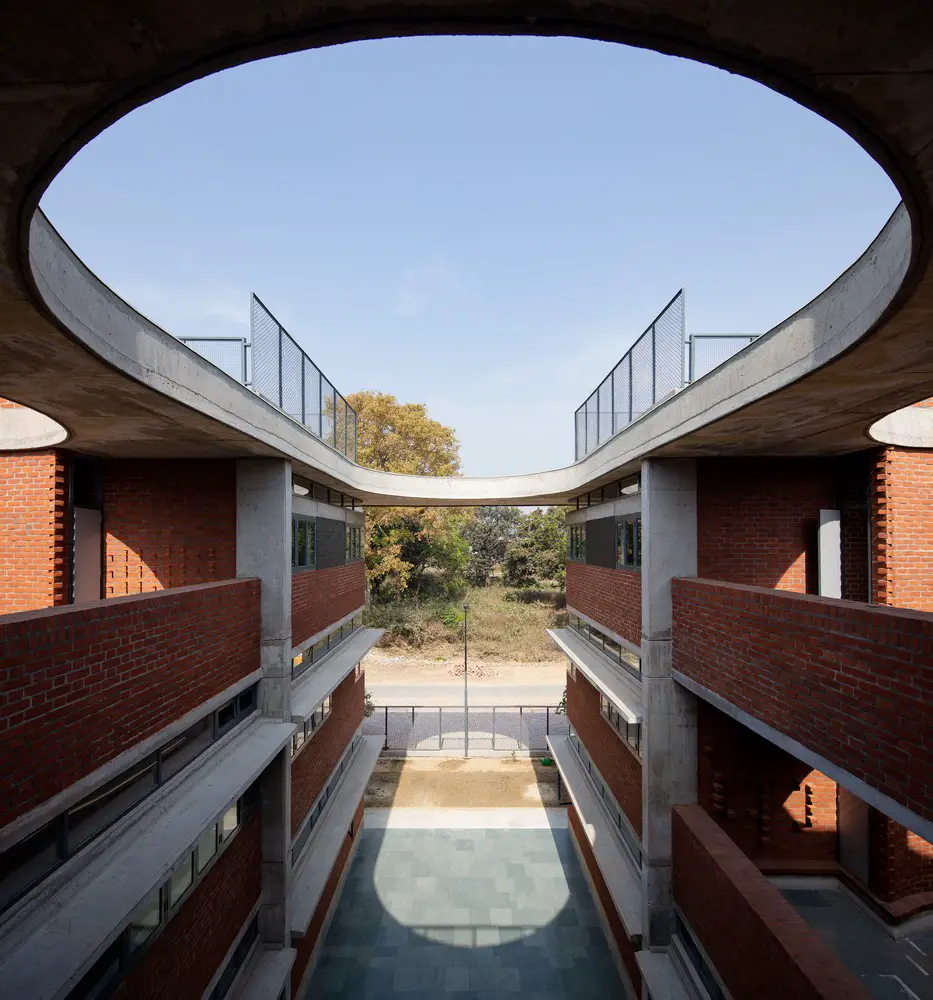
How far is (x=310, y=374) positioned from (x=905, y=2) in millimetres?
9379

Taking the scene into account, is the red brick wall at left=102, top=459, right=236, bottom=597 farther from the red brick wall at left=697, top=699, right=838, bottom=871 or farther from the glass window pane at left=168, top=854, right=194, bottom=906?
the red brick wall at left=697, top=699, right=838, bottom=871

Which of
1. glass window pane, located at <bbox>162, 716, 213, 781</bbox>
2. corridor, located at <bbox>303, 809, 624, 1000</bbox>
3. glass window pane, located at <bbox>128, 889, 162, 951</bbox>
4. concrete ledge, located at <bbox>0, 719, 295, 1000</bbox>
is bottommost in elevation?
corridor, located at <bbox>303, 809, 624, 1000</bbox>

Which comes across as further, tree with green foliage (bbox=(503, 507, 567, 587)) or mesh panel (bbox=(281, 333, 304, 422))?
tree with green foliage (bbox=(503, 507, 567, 587))

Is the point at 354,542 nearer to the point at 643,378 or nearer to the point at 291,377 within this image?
the point at 291,377

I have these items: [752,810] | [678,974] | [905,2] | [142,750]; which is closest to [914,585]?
[752,810]

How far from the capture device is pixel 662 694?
7816 mm

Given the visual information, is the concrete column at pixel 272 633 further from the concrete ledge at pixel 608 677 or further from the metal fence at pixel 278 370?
the concrete ledge at pixel 608 677

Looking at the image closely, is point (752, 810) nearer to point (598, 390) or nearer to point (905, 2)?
point (598, 390)

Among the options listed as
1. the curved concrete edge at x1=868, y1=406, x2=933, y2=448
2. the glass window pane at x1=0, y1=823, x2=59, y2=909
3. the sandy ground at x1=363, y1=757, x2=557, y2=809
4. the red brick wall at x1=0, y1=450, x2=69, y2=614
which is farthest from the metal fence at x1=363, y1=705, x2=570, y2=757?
the glass window pane at x1=0, y1=823, x2=59, y2=909

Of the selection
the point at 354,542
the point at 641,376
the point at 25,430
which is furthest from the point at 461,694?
the point at 25,430

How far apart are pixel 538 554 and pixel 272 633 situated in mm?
34515

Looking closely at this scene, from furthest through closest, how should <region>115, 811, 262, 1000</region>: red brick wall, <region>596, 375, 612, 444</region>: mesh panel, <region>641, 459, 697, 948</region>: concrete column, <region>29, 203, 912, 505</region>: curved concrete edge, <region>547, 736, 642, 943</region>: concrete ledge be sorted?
<region>596, 375, 612, 444</region>: mesh panel
<region>547, 736, 642, 943</region>: concrete ledge
<region>641, 459, 697, 948</region>: concrete column
<region>115, 811, 262, 1000</region>: red brick wall
<region>29, 203, 912, 505</region>: curved concrete edge

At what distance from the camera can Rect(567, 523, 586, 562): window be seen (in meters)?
13.1

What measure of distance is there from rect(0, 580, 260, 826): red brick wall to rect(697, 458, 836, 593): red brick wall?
6.53 m
